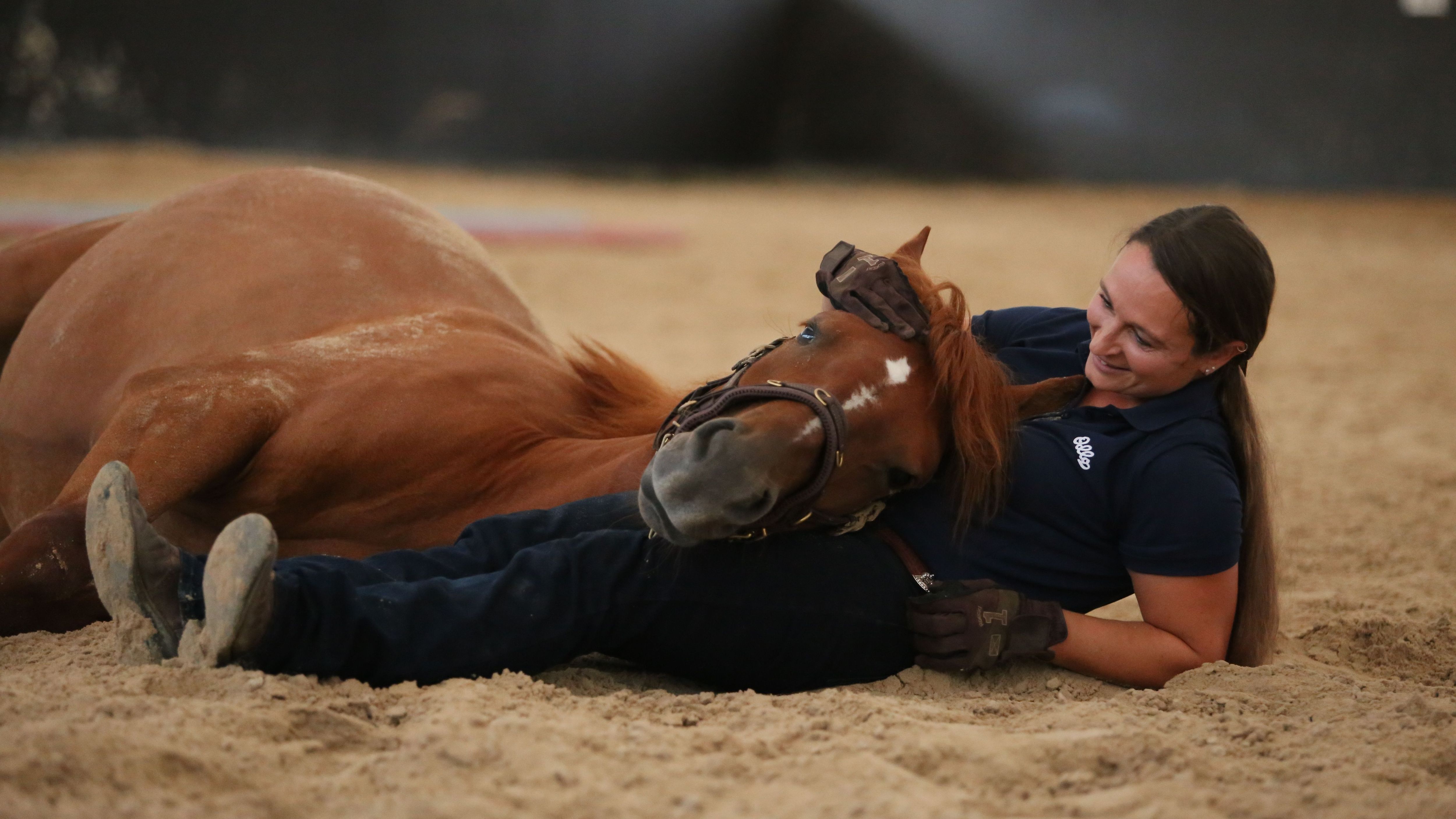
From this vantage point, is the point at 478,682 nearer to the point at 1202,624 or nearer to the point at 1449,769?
the point at 1202,624

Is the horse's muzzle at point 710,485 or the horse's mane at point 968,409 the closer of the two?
the horse's muzzle at point 710,485

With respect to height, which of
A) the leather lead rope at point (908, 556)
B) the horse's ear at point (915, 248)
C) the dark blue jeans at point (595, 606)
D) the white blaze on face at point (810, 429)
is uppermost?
the horse's ear at point (915, 248)

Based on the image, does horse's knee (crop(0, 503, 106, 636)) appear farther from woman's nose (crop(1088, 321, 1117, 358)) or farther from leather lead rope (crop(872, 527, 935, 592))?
woman's nose (crop(1088, 321, 1117, 358))

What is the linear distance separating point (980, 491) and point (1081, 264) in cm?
575

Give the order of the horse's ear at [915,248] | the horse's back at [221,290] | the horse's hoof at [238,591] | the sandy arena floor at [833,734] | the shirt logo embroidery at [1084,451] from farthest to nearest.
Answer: the horse's back at [221,290] < the horse's ear at [915,248] < the shirt logo embroidery at [1084,451] < the horse's hoof at [238,591] < the sandy arena floor at [833,734]

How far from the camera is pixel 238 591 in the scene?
159cm

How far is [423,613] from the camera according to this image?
181cm

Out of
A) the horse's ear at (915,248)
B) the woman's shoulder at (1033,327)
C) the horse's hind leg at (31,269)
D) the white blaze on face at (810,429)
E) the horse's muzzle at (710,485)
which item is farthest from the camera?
the horse's hind leg at (31,269)

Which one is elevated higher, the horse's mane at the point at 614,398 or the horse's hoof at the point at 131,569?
the horse's mane at the point at 614,398

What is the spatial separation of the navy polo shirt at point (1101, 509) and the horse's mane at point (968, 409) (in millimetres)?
49

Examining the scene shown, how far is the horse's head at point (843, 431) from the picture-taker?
1.70 metres

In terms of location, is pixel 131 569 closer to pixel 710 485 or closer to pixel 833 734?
pixel 710 485

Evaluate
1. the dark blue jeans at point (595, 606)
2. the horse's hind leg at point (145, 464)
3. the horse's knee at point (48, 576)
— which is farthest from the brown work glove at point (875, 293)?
the horse's knee at point (48, 576)

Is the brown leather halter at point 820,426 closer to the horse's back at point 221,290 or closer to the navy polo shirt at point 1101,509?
the navy polo shirt at point 1101,509
